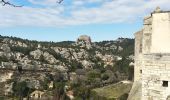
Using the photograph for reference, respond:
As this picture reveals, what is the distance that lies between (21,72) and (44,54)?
25.4m

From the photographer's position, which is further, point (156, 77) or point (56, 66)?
point (56, 66)

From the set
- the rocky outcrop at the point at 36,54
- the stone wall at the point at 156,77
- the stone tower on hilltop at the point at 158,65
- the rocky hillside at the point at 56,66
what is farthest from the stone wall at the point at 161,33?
the rocky outcrop at the point at 36,54

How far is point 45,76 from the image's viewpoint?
110 meters

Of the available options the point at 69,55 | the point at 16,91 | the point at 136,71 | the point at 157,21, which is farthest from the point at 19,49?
the point at 157,21

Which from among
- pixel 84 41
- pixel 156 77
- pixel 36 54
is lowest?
pixel 36 54

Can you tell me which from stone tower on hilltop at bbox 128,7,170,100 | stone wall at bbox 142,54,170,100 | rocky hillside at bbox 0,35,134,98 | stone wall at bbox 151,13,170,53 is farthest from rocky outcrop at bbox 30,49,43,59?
stone wall at bbox 142,54,170,100

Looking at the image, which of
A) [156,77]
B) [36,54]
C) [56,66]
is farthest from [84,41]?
[156,77]

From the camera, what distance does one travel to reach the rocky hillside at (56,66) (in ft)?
298

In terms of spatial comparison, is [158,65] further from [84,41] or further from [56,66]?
[84,41]

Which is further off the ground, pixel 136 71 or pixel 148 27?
pixel 148 27

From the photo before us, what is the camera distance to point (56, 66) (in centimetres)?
13162

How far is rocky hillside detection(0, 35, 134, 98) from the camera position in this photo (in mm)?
90819

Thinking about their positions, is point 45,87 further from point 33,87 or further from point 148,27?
point 148,27

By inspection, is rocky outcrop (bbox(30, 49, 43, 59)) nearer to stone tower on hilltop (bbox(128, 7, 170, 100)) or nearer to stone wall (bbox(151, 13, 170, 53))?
stone wall (bbox(151, 13, 170, 53))
